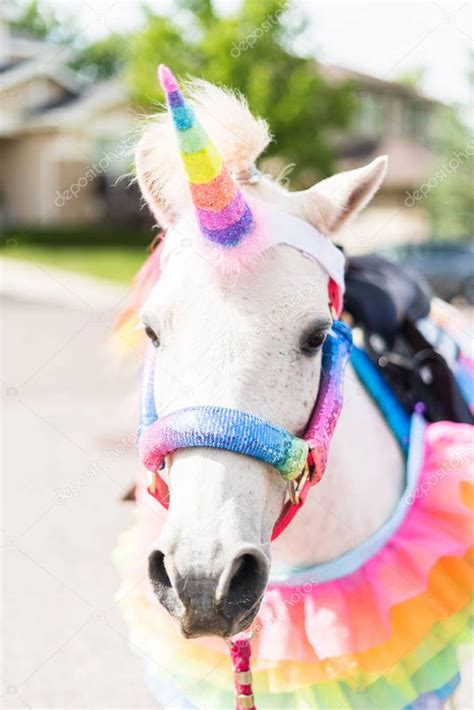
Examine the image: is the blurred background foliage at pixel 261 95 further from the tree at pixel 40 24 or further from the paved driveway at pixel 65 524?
the tree at pixel 40 24

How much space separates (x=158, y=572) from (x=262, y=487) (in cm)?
27

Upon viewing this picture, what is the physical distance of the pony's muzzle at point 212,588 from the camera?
149 centimetres

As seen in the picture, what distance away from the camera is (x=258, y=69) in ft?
66.5

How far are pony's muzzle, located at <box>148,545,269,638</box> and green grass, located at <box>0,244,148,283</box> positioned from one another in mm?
16863

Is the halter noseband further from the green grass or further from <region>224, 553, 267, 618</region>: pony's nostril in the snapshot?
the green grass

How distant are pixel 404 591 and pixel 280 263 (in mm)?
1004

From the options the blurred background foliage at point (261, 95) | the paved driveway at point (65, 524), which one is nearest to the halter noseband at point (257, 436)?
the paved driveway at point (65, 524)

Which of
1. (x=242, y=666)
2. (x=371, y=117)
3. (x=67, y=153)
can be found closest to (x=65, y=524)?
(x=242, y=666)

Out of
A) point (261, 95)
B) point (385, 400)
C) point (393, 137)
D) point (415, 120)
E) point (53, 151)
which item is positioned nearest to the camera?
point (385, 400)

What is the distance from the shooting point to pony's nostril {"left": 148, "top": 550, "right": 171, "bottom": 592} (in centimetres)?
157

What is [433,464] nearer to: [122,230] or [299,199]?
[299,199]

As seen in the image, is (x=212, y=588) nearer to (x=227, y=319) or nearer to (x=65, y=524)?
(x=227, y=319)

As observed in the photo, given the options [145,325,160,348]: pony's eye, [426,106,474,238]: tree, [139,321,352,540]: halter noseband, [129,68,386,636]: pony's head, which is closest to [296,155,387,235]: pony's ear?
[129,68,386,636]: pony's head

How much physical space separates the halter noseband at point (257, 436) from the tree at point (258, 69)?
18140 millimetres
